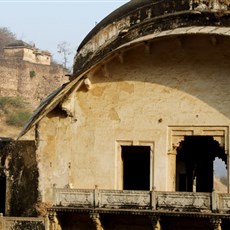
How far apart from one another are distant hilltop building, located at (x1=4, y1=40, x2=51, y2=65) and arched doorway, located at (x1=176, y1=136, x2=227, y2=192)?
57875 mm

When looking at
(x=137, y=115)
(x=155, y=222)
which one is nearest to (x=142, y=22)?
(x=137, y=115)

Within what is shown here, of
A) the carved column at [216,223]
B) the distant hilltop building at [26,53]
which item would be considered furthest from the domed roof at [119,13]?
the distant hilltop building at [26,53]

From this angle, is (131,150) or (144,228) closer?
(144,228)

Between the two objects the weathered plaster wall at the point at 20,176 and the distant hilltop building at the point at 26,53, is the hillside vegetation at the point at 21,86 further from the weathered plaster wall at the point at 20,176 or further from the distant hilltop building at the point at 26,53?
the weathered plaster wall at the point at 20,176

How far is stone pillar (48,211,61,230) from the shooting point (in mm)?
15484

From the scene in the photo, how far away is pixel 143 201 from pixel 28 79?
57.5 metres

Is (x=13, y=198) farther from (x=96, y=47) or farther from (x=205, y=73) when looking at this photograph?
(x=205, y=73)

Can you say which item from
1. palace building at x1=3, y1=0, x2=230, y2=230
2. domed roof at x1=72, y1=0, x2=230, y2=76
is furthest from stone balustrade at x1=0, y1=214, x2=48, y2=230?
domed roof at x1=72, y1=0, x2=230, y2=76

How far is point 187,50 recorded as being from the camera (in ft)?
50.8

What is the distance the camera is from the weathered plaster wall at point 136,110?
15.3 m

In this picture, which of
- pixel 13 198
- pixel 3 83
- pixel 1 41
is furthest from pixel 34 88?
pixel 13 198

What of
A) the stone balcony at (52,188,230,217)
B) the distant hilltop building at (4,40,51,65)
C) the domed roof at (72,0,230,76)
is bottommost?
the stone balcony at (52,188,230,217)

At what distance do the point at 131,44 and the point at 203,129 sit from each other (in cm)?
250

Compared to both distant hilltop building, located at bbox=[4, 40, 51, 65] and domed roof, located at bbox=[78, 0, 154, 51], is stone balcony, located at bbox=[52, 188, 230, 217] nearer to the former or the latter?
domed roof, located at bbox=[78, 0, 154, 51]
